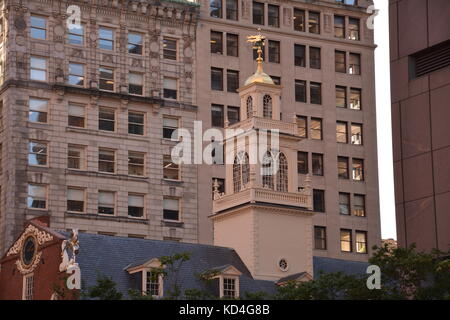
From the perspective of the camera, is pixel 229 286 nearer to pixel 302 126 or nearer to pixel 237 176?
pixel 237 176

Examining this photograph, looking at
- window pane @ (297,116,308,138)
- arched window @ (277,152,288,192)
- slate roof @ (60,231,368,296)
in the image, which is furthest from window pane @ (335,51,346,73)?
slate roof @ (60,231,368,296)

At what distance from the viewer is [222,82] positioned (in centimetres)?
10356

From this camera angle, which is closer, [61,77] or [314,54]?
[61,77]

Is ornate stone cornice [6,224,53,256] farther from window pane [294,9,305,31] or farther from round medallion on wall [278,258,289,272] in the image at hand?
window pane [294,9,305,31]

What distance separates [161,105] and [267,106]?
14.6 m

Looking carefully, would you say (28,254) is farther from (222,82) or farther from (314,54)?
(314,54)

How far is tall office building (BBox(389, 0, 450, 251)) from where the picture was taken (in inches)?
2072

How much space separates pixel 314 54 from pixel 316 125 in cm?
582

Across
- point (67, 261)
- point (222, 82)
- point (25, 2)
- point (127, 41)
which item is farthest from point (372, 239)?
point (67, 261)

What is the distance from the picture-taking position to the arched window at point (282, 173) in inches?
3393

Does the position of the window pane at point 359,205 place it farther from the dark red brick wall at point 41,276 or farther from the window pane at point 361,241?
the dark red brick wall at point 41,276

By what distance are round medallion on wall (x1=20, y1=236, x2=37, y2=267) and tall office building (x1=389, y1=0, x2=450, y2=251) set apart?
92.4 feet

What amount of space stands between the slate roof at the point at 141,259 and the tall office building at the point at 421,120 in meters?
19.4

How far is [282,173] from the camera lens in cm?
8662
